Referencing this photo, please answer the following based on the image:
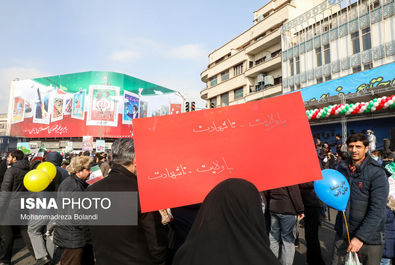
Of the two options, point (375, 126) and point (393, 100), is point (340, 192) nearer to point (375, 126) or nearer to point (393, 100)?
point (393, 100)

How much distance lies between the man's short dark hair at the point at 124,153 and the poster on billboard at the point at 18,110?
190 ft

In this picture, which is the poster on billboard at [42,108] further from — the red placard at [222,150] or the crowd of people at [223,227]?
the red placard at [222,150]

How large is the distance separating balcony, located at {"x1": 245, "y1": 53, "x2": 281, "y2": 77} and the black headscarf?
84.0 feet

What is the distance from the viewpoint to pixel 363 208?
244 centimetres

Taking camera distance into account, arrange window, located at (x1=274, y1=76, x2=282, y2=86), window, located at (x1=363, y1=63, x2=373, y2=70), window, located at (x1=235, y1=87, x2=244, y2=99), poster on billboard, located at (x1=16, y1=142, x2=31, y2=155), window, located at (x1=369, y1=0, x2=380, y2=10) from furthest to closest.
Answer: window, located at (x1=235, y1=87, x2=244, y2=99) < window, located at (x1=274, y1=76, x2=282, y2=86) < poster on billboard, located at (x1=16, y1=142, x2=31, y2=155) < window, located at (x1=369, y1=0, x2=380, y2=10) < window, located at (x1=363, y1=63, x2=373, y2=70)

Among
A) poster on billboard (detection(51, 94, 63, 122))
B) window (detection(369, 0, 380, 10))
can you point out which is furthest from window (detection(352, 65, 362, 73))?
poster on billboard (detection(51, 94, 63, 122))

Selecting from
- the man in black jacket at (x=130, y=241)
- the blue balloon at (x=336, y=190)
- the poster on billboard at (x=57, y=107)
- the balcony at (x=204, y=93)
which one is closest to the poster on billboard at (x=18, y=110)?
the poster on billboard at (x=57, y=107)

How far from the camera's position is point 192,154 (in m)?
1.94

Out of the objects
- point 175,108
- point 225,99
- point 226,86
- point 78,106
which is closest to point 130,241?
point 226,86

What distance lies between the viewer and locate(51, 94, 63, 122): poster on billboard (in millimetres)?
46625

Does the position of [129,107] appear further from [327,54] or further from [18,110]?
[327,54]

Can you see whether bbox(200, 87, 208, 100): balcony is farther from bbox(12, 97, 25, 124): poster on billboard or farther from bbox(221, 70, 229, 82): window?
bbox(12, 97, 25, 124): poster on billboard

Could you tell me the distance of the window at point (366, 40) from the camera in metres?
16.6

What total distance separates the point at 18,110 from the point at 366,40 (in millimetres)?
57785
